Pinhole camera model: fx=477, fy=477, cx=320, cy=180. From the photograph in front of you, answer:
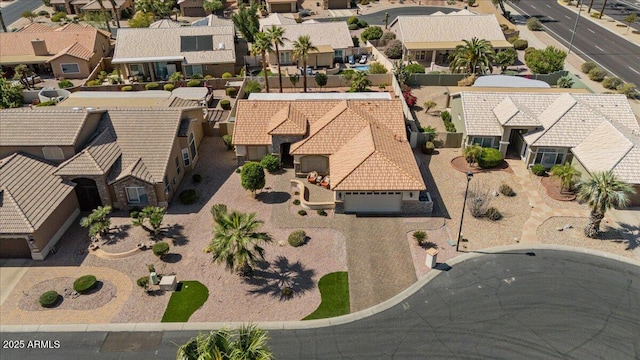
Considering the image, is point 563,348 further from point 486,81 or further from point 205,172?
point 486,81

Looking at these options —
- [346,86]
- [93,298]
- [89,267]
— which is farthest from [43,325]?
[346,86]

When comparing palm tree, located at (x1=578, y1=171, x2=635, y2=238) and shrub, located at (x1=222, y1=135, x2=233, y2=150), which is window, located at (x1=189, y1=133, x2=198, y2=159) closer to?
shrub, located at (x1=222, y1=135, x2=233, y2=150)

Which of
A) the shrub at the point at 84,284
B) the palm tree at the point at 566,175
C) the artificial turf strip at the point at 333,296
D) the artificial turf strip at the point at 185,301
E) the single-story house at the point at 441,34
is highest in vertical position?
the single-story house at the point at 441,34

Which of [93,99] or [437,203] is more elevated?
[93,99]

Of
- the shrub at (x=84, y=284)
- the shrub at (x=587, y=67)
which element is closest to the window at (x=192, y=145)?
the shrub at (x=84, y=284)

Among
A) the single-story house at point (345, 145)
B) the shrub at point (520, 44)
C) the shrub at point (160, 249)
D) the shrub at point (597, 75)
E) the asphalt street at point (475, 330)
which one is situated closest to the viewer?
the asphalt street at point (475, 330)

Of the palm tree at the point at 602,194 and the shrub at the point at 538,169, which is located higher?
the palm tree at the point at 602,194

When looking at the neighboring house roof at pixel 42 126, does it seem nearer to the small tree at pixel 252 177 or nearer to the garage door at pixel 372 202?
the small tree at pixel 252 177
